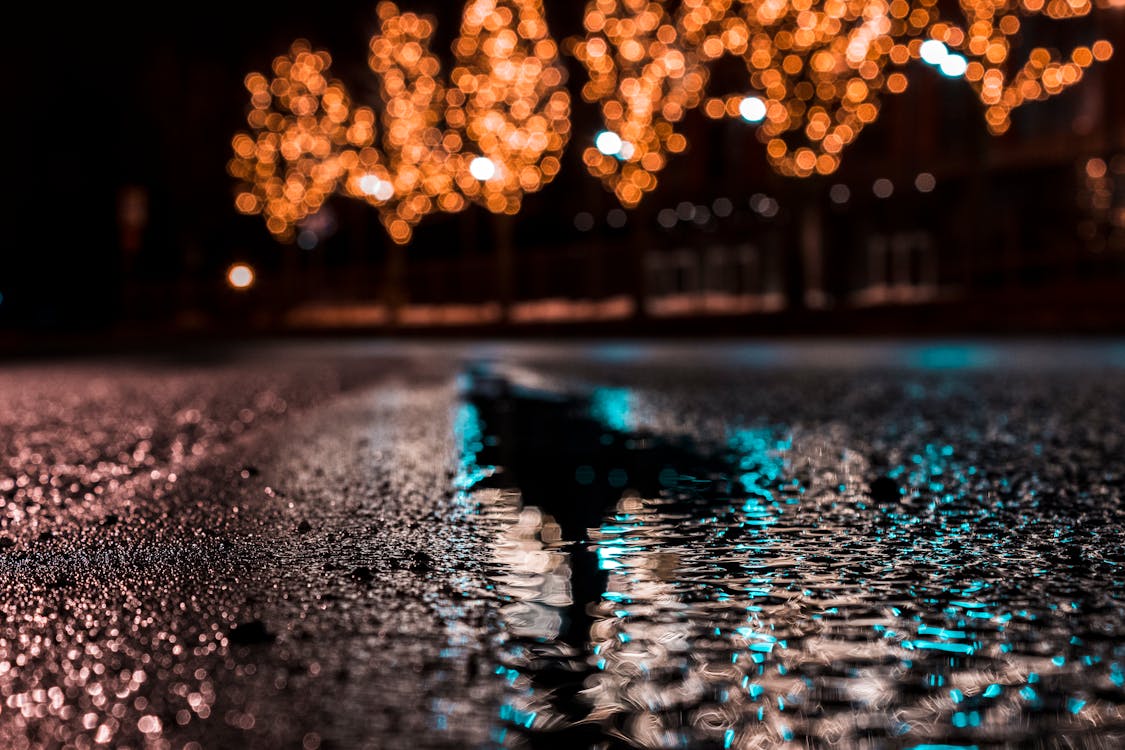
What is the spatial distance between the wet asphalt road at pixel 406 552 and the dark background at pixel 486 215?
2069 cm

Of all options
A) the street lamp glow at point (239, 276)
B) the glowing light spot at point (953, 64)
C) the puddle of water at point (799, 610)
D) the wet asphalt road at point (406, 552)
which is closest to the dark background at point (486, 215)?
the street lamp glow at point (239, 276)

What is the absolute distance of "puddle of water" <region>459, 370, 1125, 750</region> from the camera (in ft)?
10.9

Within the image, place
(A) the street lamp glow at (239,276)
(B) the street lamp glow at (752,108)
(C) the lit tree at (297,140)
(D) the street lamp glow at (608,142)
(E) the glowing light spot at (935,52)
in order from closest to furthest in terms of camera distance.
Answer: (E) the glowing light spot at (935,52) → (B) the street lamp glow at (752,108) → (D) the street lamp glow at (608,142) → (C) the lit tree at (297,140) → (A) the street lamp glow at (239,276)

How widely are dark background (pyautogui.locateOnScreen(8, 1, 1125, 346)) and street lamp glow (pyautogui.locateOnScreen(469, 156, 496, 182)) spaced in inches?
85.5

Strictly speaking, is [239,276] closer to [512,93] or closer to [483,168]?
[483,168]

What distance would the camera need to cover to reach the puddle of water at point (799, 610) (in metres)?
3.33

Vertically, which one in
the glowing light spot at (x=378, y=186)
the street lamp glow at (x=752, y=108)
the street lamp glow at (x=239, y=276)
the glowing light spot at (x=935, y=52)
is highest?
the glowing light spot at (x=935, y=52)

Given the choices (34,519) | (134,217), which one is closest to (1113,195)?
(134,217)

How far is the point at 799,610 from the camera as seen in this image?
451cm

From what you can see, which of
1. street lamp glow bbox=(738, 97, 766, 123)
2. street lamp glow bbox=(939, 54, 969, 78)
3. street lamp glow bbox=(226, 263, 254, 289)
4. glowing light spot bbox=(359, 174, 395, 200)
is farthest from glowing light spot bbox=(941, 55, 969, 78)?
street lamp glow bbox=(226, 263, 254, 289)

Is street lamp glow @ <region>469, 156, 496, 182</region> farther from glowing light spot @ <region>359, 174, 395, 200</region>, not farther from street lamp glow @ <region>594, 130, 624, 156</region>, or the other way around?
glowing light spot @ <region>359, 174, 395, 200</region>

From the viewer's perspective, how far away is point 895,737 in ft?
10.5

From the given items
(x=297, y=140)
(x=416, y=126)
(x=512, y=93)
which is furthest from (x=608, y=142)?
(x=297, y=140)

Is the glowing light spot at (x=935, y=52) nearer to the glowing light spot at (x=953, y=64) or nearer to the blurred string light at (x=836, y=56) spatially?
the glowing light spot at (x=953, y=64)
